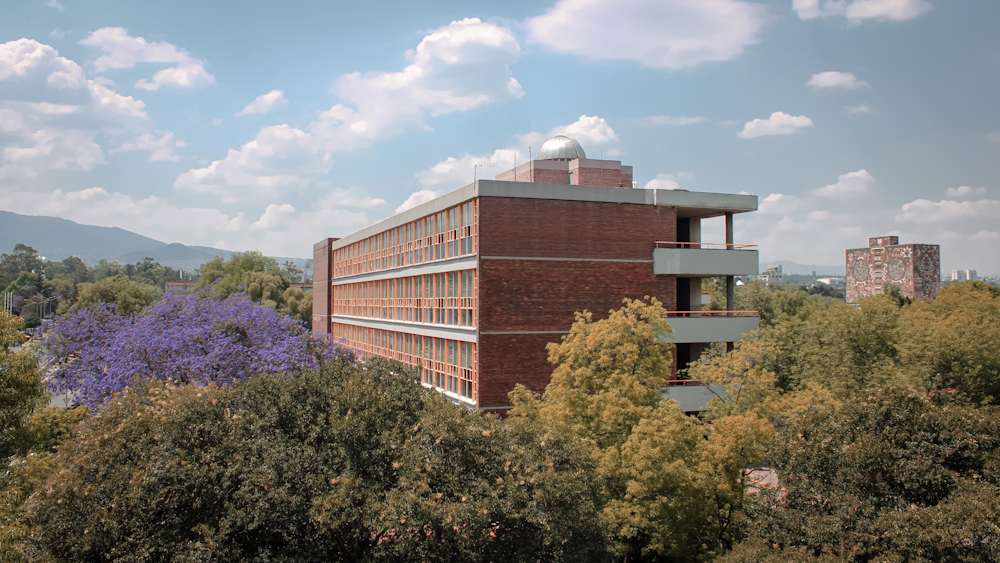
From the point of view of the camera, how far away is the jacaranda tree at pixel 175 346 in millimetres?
21875

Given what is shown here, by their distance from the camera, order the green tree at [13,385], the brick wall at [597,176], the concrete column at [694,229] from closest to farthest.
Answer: the green tree at [13,385]
the concrete column at [694,229]
the brick wall at [597,176]

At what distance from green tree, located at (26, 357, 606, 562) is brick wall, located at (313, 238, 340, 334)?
39.5 meters

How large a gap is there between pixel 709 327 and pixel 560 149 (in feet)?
43.7

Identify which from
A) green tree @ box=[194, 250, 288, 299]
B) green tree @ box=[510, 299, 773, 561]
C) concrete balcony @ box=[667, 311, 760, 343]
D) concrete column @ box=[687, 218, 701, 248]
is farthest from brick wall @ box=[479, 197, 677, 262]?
green tree @ box=[194, 250, 288, 299]

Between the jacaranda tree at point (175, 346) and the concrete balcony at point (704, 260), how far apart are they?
14622 millimetres

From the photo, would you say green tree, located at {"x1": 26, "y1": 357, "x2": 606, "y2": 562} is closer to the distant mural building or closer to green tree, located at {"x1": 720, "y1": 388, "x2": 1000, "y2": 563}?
green tree, located at {"x1": 720, "y1": 388, "x2": 1000, "y2": 563}

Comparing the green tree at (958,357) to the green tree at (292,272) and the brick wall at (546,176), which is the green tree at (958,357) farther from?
the green tree at (292,272)

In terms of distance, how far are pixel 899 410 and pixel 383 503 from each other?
1006 centimetres

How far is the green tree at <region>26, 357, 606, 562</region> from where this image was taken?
34.0 ft

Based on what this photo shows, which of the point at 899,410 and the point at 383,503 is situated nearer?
the point at 383,503

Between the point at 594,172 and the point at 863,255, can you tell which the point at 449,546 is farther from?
the point at 863,255

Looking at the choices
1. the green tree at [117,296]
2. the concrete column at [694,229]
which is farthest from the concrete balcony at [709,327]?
the green tree at [117,296]

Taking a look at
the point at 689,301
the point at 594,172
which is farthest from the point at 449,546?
the point at 594,172

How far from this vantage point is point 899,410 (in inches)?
487
